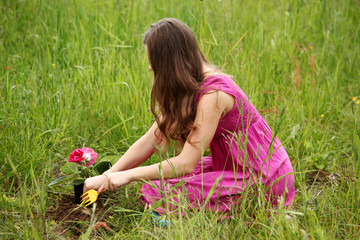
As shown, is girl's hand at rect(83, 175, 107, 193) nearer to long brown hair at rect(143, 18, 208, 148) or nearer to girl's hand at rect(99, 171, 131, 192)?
girl's hand at rect(99, 171, 131, 192)

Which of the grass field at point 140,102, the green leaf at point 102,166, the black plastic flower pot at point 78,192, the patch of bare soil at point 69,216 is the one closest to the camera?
the grass field at point 140,102

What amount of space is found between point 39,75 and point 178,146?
1126 mm

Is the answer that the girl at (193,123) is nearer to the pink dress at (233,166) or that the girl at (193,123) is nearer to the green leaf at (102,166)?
the pink dress at (233,166)

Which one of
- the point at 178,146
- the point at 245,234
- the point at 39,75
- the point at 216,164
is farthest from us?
the point at 39,75

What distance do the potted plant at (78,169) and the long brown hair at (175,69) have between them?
0.42m

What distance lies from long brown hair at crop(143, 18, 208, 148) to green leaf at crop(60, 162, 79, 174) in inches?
19.0

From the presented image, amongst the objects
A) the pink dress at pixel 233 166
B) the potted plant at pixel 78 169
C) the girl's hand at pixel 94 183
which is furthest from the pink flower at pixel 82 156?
the pink dress at pixel 233 166

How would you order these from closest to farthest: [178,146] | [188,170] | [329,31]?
[188,170]
[178,146]
[329,31]

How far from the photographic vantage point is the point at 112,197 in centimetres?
210

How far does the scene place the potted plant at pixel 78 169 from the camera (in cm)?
191

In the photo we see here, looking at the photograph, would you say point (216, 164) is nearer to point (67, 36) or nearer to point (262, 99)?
point (262, 99)

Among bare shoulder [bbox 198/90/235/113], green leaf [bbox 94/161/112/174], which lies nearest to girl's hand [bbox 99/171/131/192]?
green leaf [bbox 94/161/112/174]

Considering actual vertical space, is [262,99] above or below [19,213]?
above

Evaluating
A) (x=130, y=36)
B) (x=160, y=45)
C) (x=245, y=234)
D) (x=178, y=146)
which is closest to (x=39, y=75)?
(x=130, y=36)
